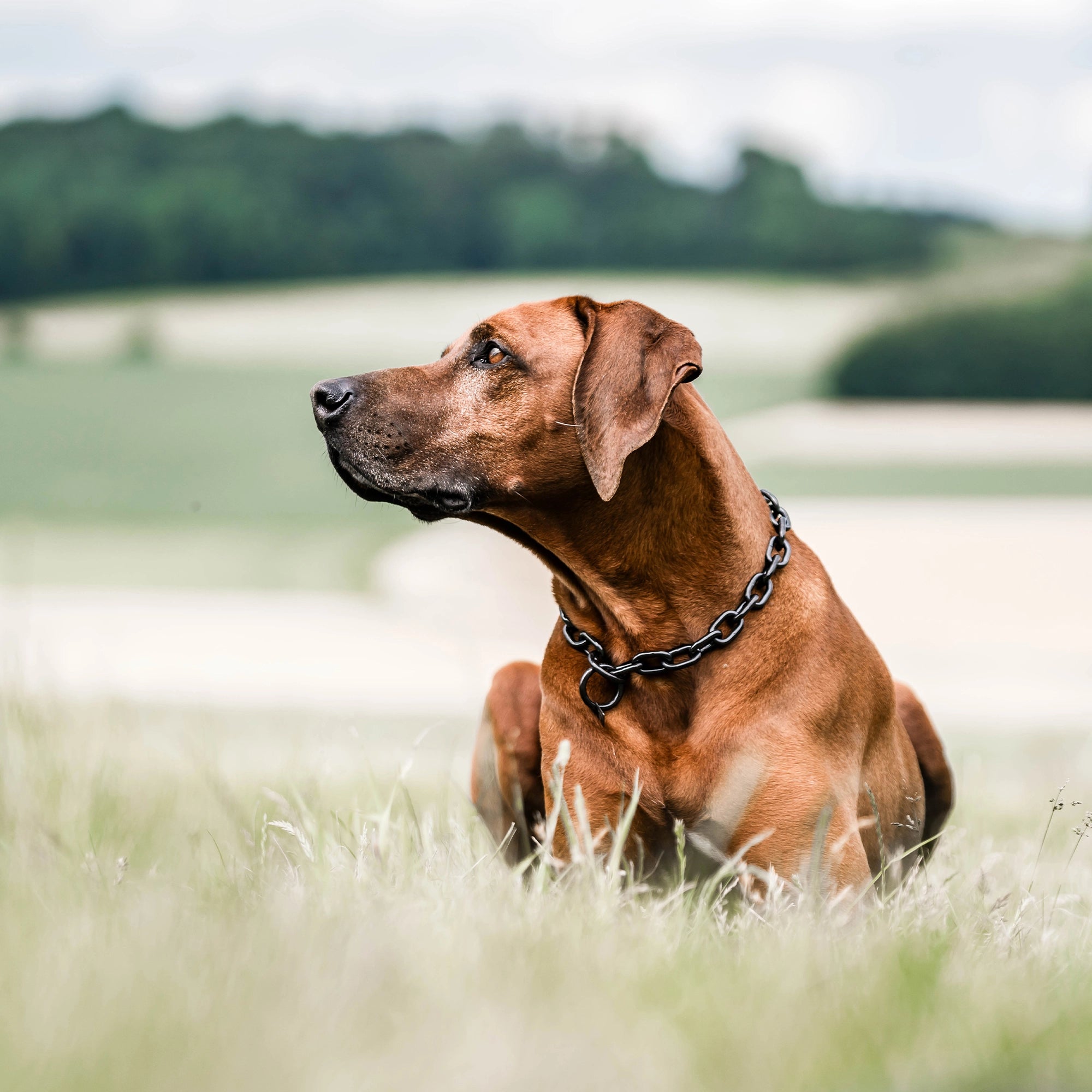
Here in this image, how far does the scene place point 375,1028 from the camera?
68.8 inches

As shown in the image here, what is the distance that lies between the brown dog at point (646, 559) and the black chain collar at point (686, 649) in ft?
0.07

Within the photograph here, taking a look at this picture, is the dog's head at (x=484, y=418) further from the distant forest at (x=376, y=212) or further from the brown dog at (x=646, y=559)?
the distant forest at (x=376, y=212)

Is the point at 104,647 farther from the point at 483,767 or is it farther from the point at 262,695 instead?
the point at 262,695

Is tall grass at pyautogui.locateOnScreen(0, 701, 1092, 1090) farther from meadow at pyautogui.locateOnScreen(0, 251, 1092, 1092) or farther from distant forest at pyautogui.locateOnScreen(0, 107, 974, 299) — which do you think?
distant forest at pyautogui.locateOnScreen(0, 107, 974, 299)

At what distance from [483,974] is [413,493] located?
1.38 meters

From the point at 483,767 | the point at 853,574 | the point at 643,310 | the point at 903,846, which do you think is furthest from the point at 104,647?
the point at 853,574

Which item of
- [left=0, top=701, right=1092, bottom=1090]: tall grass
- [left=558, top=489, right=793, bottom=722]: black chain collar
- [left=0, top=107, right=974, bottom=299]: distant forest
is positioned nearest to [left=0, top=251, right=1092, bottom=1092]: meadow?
[left=0, top=701, right=1092, bottom=1090]: tall grass

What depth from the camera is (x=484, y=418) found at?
121 inches

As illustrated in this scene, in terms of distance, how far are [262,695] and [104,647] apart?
328 centimetres

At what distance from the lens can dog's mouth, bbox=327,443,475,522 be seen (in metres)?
3.06

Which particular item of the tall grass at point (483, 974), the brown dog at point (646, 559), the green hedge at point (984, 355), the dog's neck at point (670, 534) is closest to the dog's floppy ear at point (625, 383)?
the brown dog at point (646, 559)

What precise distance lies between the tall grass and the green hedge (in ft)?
47.7

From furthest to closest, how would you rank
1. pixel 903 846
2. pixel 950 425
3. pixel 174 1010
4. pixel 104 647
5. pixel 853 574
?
1. pixel 950 425
2. pixel 853 574
3. pixel 104 647
4. pixel 903 846
5. pixel 174 1010

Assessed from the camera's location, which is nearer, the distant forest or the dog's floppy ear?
the dog's floppy ear
